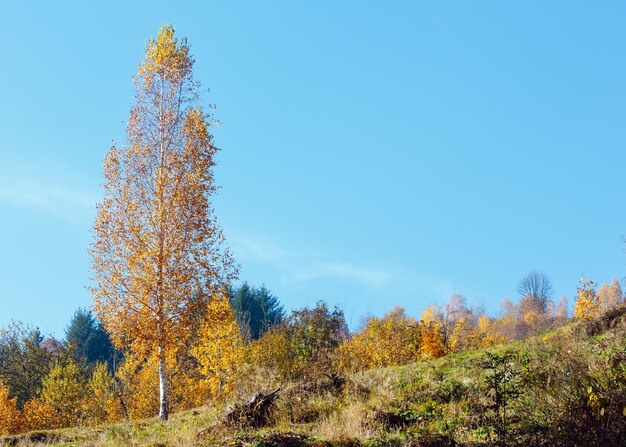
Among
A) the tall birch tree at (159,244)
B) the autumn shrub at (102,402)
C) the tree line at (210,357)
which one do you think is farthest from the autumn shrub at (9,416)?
the tall birch tree at (159,244)

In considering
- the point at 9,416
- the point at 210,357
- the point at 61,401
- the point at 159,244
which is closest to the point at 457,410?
the point at 159,244

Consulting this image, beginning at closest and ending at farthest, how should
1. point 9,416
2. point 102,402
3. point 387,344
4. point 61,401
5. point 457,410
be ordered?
point 457,410 → point 387,344 → point 9,416 → point 102,402 → point 61,401

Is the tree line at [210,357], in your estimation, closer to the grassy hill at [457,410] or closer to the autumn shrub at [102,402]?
the autumn shrub at [102,402]

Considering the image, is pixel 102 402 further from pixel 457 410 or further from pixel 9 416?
pixel 457 410

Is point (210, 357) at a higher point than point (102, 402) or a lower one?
higher

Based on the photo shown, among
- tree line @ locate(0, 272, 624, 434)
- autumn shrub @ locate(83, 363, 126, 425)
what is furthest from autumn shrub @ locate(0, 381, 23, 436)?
autumn shrub @ locate(83, 363, 126, 425)

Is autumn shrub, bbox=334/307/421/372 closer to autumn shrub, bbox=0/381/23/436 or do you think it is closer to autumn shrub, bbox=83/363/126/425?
autumn shrub, bbox=83/363/126/425

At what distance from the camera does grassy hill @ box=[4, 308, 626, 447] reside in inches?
354

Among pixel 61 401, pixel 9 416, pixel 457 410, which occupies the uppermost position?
pixel 61 401

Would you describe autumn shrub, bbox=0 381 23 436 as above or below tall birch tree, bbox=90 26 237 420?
below

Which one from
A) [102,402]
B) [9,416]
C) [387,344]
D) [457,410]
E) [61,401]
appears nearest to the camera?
[457,410]

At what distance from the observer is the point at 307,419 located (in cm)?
1220

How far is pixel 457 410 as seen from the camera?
37.2ft

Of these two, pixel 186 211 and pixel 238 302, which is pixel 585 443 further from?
pixel 238 302
